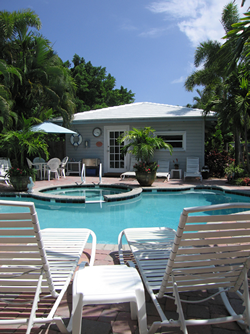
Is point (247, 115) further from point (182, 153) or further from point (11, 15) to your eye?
point (11, 15)

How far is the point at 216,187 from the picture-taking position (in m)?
8.84

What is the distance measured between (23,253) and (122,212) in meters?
4.99

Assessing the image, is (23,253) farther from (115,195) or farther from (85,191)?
(85,191)

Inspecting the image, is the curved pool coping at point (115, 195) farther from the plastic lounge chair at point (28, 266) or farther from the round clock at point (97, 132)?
the plastic lounge chair at point (28, 266)

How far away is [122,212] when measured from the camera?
6.59 m

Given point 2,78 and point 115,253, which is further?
point 2,78

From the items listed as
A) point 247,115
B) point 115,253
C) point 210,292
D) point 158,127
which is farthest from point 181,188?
point 210,292

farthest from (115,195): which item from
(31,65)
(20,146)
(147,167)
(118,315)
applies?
(31,65)

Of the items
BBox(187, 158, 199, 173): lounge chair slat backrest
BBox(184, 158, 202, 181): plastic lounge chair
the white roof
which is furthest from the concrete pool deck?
the white roof

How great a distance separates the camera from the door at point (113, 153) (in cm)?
1291

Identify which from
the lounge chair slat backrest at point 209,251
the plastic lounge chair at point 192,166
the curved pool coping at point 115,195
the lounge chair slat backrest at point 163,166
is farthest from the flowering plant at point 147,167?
the lounge chair slat backrest at point 209,251

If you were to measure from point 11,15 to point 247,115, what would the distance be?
11.4 metres

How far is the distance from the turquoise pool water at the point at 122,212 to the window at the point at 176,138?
3828 millimetres

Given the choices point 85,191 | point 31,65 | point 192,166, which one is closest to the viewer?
point 85,191
